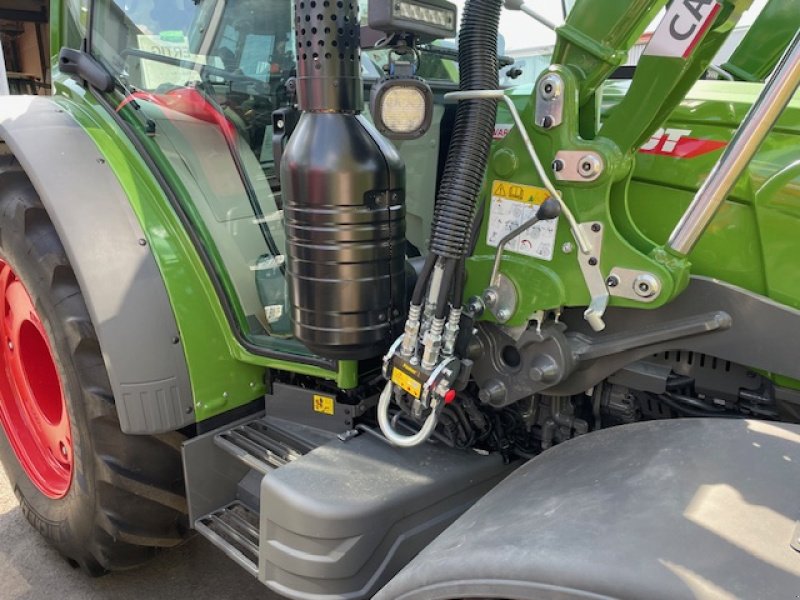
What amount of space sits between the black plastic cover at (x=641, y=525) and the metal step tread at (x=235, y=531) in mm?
649

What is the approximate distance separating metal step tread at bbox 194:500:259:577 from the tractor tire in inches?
6.8

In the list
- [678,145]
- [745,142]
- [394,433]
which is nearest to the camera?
[745,142]

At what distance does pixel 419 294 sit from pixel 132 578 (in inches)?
63.0

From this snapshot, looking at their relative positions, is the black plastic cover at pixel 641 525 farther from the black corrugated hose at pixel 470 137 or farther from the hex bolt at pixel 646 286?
the black corrugated hose at pixel 470 137

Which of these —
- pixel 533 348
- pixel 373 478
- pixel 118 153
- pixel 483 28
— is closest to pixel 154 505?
pixel 373 478

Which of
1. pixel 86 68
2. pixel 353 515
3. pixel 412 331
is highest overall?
pixel 86 68

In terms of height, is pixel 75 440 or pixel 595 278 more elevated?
pixel 595 278

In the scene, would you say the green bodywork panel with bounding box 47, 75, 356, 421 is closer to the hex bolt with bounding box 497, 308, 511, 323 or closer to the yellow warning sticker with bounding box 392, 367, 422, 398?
the yellow warning sticker with bounding box 392, 367, 422, 398

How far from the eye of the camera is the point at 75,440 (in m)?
2.00

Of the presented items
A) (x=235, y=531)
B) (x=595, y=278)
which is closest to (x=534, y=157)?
(x=595, y=278)

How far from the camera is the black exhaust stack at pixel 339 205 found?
1415 millimetres

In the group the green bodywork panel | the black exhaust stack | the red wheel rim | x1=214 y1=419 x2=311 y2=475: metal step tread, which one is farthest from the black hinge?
x1=214 y1=419 x2=311 y2=475: metal step tread

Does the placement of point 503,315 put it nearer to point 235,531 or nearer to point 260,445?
point 260,445

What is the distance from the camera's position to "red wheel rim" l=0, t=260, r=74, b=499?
7.57ft
